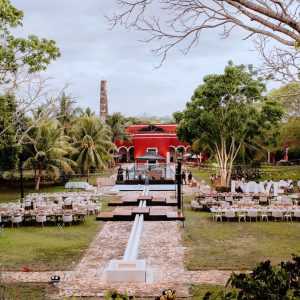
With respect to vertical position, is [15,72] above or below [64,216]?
above

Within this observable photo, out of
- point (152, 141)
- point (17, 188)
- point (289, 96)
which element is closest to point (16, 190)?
point (17, 188)

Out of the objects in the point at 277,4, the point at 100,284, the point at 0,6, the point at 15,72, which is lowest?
the point at 100,284

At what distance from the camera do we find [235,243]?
1430 cm

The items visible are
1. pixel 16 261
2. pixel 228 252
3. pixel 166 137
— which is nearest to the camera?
pixel 16 261

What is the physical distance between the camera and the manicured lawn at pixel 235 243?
1204 cm

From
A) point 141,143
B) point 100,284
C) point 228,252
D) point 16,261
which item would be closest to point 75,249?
point 16,261

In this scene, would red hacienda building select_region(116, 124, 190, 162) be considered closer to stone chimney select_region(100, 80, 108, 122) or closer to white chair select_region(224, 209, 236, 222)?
stone chimney select_region(100, 80, 108, 122)

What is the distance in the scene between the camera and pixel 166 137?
2124 inches

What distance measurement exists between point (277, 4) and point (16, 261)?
386 inches

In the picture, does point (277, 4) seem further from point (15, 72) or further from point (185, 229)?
point (15, 72)

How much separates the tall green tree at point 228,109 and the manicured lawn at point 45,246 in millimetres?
12154

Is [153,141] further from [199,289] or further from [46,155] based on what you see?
[199,289]

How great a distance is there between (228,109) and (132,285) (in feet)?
62.5

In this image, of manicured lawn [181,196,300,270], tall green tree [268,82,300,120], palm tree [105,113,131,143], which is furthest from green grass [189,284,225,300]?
palm tree [105,113,131,143]
